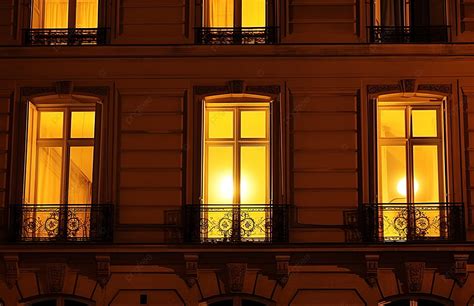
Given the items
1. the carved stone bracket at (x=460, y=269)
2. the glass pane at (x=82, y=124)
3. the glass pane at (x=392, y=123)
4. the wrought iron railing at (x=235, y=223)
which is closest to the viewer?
the carved stone bracket at (x=460, y=269)

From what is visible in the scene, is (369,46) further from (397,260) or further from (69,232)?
(69,232)

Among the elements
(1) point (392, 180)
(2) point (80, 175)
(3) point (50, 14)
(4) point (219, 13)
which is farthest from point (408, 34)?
(3) point (50, 14)

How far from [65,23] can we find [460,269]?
8602mm

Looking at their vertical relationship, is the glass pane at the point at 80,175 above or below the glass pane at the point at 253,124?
below

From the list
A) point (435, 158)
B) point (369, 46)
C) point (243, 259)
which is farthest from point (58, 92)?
point (435, 158)

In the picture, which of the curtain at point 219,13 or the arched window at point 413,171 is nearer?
the arched window at point 413,171

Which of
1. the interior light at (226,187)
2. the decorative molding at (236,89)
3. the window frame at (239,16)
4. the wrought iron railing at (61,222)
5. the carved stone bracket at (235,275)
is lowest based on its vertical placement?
the carved stone bracket at (235,275)

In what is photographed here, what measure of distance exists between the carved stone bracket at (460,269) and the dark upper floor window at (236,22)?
5.16 meters

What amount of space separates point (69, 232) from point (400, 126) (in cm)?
633

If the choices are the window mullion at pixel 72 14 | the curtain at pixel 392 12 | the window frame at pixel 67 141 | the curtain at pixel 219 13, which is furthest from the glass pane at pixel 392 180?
the window mullion at pixel 72 14

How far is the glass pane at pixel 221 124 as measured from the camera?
1791 centimetres

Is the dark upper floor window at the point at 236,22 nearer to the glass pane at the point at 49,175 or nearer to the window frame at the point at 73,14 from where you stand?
the window frame at the point at 73,14

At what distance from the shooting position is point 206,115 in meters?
17.9

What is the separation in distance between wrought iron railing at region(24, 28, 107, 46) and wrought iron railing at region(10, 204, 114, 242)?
3.09 metres
